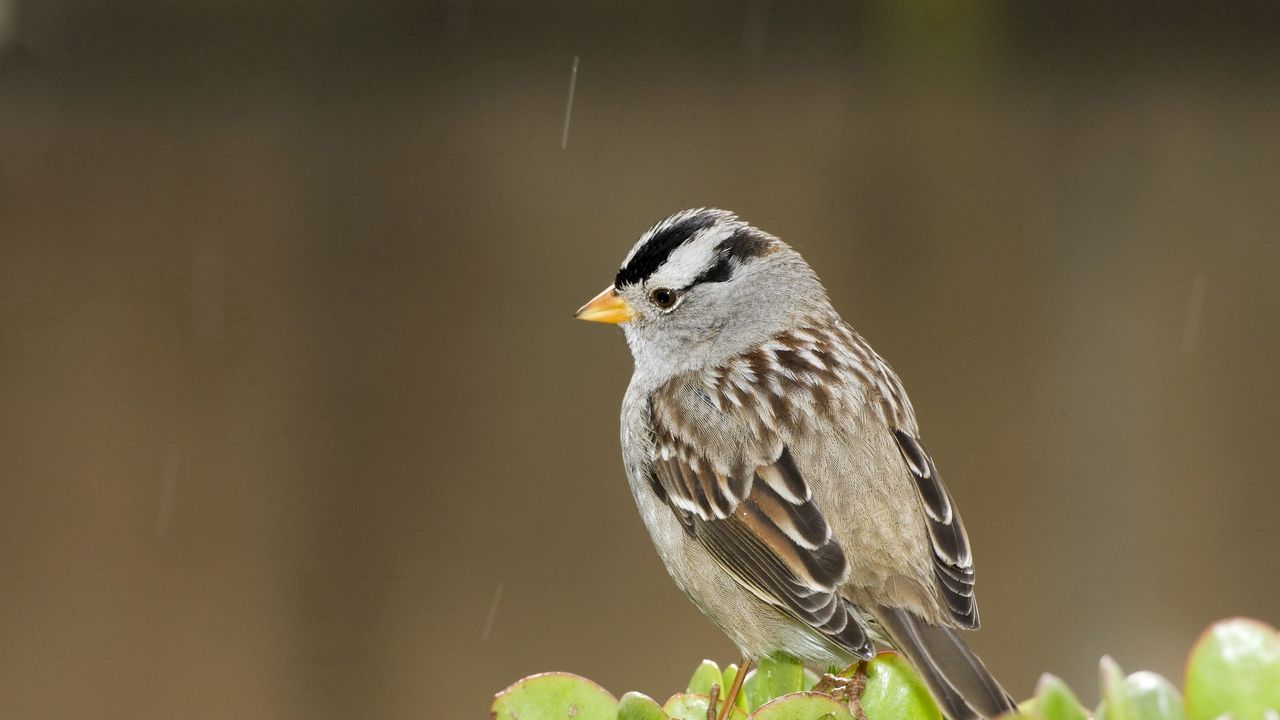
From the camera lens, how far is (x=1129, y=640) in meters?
2.82

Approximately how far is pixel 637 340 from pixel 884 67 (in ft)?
3.89

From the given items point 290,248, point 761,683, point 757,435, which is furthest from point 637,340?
point 290,248

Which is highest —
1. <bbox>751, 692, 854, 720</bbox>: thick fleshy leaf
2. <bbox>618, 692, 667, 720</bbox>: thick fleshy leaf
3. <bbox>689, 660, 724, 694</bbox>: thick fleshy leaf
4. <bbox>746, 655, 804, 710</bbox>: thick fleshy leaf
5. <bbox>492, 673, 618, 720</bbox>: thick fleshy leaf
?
<bbox>751, 692, 854, 720</bbox>: thick fleshy leaf

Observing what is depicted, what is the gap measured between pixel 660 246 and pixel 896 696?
27.0 inches

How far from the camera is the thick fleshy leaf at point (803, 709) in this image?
3.16 feet

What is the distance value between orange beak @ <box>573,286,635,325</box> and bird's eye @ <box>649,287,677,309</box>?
1.4 inches

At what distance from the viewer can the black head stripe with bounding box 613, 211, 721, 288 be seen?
5.40 ft

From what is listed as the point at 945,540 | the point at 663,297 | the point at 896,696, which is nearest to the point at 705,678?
the point at 896,696

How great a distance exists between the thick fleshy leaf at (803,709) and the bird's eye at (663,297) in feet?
2.70

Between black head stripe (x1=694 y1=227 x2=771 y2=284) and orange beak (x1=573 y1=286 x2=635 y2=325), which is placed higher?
black head stripe (x1=694 y1=227 x2=771 y2=284)

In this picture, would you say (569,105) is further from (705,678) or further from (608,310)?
(705,678)

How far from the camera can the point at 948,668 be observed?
4.06 feet

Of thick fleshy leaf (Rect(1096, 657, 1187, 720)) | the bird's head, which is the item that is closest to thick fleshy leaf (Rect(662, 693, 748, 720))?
thick fleshy leaf (Rect(1096, 657, 1187, 720))

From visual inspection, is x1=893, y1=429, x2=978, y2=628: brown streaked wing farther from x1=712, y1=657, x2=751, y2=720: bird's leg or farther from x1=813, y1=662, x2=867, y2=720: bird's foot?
x1=712, y1=657, x2=751, y2=720: bird's leg
